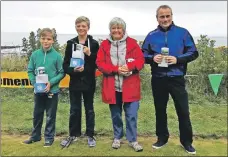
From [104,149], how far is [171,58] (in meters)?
1.58

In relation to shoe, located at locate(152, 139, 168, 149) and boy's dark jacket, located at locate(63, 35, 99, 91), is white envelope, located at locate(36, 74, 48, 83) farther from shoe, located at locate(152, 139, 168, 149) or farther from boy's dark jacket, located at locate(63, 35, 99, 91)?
shoe, located at locate(152, 139, 168, 149)

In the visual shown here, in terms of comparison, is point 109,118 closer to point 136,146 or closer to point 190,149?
point 136,146

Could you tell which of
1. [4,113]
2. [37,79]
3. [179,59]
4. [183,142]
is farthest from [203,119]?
[4,113]

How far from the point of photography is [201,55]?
900 cm

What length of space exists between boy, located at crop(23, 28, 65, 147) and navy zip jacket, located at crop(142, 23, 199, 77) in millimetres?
1353

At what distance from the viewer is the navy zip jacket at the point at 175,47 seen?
4934 mm

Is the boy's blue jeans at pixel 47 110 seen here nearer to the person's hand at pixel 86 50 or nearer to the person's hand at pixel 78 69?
the person's hand at pixel 78 69

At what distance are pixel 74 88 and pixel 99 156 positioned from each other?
3.38 feet

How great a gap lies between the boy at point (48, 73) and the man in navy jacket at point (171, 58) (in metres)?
1.30

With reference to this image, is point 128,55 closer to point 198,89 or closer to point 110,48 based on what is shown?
point 110,48

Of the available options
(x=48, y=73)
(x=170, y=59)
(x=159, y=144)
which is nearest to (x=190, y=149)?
(x=159, y=144)

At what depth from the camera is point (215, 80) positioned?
8.05m

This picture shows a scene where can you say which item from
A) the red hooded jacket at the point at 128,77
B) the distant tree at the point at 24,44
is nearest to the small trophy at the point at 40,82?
the red hooded jacket at the point at 128,77

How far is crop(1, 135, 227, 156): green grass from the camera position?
5047mm
